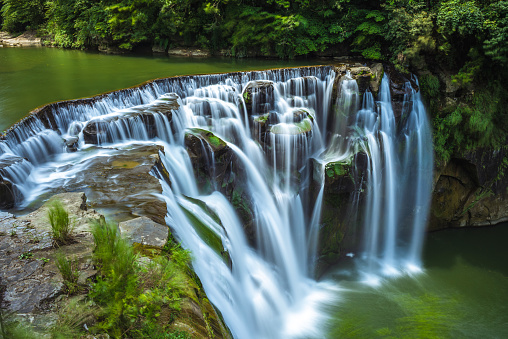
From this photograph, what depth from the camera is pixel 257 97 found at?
10.6m

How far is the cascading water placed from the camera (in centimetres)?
657

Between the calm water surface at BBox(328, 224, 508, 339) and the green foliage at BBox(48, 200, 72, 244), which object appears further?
the calm water surface at BBox(328, 224, 508, 339)

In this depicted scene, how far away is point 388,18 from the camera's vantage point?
14.6 meters

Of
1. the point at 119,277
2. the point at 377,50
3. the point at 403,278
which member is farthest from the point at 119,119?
the point at 377,50

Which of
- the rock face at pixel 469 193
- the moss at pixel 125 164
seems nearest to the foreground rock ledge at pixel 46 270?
the moss at pixel 125 164

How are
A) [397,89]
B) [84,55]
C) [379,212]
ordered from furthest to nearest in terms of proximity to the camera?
[84,55], [397,89], [379,212]

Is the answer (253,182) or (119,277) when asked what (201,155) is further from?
(119,277)

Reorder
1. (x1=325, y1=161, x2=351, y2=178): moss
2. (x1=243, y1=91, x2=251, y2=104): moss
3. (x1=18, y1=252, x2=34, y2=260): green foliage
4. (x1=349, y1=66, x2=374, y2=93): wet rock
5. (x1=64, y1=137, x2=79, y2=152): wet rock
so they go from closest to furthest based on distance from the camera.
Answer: (x1=18, y1=252, x2=34, y2=260): green foliage, (x1=64, y1=137, x2=79, y2=152): wet rock, (x1=325, y1=161, x2=351, y2=178): moss, (x1=243, y1=91, x2=251, y2=104): moss, (x1=349, y1=66, x2=374, y2=93): wet rock

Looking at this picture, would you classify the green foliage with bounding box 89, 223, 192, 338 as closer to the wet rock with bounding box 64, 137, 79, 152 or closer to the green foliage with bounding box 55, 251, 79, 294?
the green foliage with bounding box 55, 251, 79, 294

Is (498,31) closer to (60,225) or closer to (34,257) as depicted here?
(60,225)

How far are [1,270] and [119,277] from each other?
1.49 m

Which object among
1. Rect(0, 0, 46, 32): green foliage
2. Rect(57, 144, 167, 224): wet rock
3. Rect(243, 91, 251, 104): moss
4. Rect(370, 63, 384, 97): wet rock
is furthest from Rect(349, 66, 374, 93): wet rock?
Rect(0, 0, 46, 32): green foliage

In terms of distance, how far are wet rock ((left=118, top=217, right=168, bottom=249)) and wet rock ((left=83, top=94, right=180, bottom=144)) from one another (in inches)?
175

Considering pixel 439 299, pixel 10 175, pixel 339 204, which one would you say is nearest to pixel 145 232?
pixel 10 175
